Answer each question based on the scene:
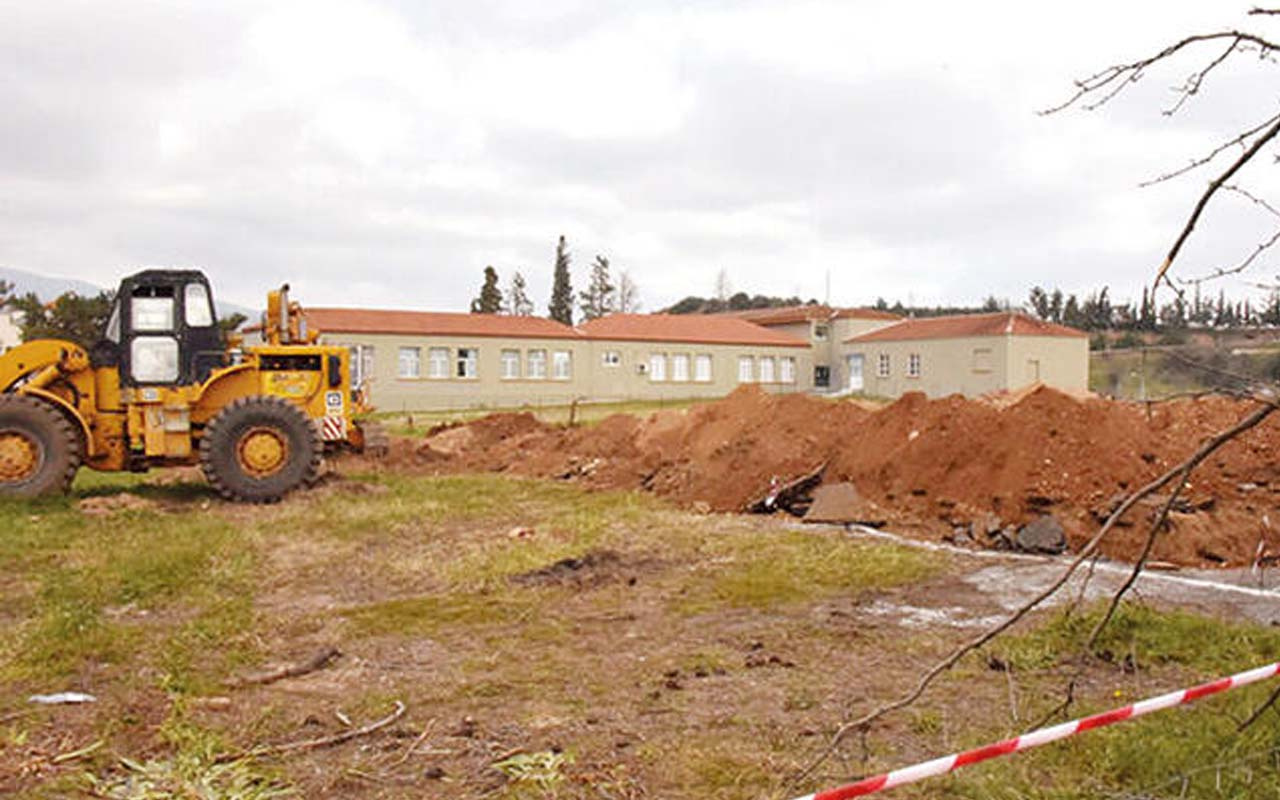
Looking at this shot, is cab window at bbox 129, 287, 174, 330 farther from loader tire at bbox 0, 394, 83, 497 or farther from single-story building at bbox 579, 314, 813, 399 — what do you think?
single-story building at bbox 579, 314, 813, 399

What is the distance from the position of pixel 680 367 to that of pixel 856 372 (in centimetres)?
903

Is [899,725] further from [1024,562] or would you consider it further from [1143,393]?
[1024,562]

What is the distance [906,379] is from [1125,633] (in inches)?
1647

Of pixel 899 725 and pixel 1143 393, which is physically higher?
pixel 1143 393

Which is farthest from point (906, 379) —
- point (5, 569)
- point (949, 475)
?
point (5, 569)

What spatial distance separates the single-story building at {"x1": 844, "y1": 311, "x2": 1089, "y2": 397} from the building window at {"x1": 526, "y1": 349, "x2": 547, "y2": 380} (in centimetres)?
1632

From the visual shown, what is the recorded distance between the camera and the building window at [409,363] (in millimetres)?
42781

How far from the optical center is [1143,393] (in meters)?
3.86

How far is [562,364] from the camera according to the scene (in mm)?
47000

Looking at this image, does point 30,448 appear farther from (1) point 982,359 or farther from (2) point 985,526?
(1) point 982,359

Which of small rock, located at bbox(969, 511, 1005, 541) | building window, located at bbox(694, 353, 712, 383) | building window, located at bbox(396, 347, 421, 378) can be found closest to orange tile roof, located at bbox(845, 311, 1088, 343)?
building window, located at bbox(694, 353, 712, 383)

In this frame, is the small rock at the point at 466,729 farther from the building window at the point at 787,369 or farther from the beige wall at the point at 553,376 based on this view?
the building window at the point at 787,369

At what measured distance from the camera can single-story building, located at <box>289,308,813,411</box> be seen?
42.5m

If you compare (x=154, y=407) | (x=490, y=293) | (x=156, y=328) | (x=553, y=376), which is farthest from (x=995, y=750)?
(x=490, y=293)
